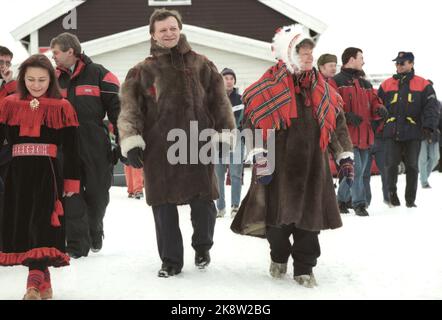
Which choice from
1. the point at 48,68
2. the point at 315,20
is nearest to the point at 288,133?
the point at 48,68

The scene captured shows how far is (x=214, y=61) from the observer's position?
21.1 meters

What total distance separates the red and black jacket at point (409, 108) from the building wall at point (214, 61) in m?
10.3

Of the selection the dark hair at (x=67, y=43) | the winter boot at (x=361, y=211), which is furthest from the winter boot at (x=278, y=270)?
the winter boot at (x=361, y=211)

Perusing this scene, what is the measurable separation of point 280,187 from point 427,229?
3534mm

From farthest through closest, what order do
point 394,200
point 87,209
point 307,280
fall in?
point 394,200, point 87,209, point 307,280

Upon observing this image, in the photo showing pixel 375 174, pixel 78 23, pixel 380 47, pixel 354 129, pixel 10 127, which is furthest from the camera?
pixel 380 47

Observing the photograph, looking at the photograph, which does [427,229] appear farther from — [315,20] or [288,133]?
[315,20]

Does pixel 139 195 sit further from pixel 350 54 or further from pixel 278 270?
pixel 278 270

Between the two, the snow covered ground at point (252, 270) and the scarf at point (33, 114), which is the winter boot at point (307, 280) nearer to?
the snow covered ground at point (252, 270)

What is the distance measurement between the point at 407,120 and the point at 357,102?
1141mm

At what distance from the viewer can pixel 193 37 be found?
20859 mm

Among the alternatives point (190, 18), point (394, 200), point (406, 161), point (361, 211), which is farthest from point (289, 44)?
point (190, 18)

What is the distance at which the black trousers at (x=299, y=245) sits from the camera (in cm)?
544

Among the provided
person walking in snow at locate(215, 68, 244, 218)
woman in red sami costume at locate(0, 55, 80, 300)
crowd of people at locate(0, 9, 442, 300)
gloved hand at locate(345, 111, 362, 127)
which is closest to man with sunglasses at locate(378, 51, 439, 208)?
gloved hand at locate(345, 111, 362, 127)
